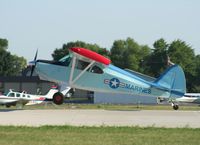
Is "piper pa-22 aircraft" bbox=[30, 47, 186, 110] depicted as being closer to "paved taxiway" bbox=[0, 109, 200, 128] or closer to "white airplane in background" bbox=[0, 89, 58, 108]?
"paved taxiway" bbox=[0, 109, 200, 128]

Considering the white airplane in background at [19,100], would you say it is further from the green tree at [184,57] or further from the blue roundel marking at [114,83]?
the green tree at [184,57]

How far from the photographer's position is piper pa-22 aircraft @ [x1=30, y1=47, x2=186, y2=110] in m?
23.9

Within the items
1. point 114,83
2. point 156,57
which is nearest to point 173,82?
point 114,83

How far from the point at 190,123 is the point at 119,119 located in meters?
2.56

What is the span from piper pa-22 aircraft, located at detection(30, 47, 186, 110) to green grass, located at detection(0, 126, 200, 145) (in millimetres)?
10399

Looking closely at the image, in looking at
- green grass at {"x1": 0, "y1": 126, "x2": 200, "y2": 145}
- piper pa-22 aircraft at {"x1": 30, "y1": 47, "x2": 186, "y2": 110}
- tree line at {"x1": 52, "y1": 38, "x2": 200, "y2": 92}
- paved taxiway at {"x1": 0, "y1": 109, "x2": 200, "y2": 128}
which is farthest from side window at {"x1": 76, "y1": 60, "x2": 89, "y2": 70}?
tree line at {"x1": 52, "y1": 38, "x2": 200, "y2": 92}

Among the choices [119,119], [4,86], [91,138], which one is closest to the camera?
[91,138]

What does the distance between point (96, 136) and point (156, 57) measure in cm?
8217

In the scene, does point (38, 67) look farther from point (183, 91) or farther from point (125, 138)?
point (125, 138)

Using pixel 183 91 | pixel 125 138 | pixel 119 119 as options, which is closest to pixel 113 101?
pixel 183 91

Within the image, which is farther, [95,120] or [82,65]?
[82,65]

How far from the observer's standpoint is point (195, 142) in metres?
10.7

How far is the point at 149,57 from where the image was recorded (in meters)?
95.9

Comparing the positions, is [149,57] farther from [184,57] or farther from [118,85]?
[118,85]
